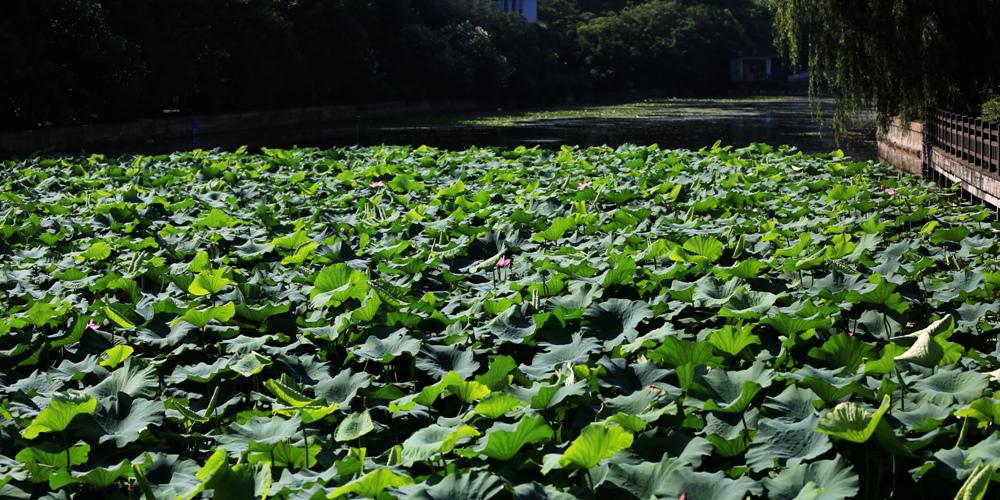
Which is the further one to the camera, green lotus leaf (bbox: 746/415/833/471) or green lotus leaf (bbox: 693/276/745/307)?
green lotus leaf (bbox: 693/276/745/307)

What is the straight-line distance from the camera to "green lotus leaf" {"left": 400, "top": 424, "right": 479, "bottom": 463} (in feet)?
6.12

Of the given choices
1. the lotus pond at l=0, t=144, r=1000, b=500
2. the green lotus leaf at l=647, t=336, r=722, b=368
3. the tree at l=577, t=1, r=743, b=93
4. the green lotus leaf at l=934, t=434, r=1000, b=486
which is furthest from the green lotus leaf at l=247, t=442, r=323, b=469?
the tree at l=577, t=1, r=743, b=93

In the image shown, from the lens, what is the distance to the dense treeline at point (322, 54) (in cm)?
2200

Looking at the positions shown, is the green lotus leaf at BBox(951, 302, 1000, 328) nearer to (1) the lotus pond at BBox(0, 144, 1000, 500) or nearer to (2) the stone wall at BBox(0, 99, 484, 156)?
(1) the lotus pond at BBox(0, 144, 1000, 500)

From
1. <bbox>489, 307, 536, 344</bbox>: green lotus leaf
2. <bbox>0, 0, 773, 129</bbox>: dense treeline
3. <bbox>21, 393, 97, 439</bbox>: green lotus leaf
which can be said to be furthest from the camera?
<bbox>0, 0, 773, 129</bbox>: dense treeline

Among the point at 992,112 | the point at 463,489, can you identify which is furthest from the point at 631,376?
the point at 992,112

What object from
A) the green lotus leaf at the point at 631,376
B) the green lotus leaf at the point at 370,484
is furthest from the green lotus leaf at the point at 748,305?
the green lotus leaf at the point at 370,484

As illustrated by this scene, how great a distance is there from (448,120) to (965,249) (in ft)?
104

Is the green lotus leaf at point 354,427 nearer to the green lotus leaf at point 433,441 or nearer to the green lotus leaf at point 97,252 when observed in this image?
the green lotus leaf at point 433,441

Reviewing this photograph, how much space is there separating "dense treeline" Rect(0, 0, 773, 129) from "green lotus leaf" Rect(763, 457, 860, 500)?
2144 centimetres

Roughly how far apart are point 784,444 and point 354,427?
0.97 m

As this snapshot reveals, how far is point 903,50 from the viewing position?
37.5 feet

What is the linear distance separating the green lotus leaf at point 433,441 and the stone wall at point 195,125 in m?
16.8

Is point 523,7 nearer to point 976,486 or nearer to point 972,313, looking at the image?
point 972,313
